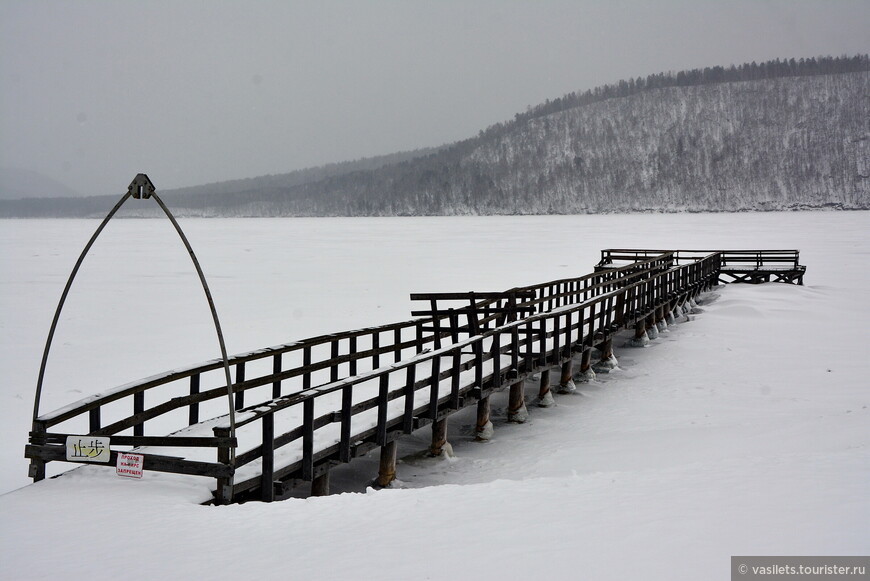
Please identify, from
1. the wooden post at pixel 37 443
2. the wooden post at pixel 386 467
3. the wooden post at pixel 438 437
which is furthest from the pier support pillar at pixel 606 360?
the wooden post at pixel 37 443

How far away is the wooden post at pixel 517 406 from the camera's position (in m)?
13.1

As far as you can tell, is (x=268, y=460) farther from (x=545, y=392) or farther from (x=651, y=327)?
(x=651, y=327)

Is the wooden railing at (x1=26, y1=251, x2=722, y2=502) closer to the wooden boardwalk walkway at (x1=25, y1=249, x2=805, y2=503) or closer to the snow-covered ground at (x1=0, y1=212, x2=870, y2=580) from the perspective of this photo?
the wooden boardwalk walkway at (x1=25, y1=249, x2=805, y2=503)

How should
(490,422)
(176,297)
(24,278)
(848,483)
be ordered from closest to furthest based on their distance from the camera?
(848,483)
(490,422)
(176,297)
(24,278)

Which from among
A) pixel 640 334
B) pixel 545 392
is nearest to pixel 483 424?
pixel 545 392

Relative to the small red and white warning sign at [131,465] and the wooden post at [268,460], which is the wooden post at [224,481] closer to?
the wooden post at [268,460]

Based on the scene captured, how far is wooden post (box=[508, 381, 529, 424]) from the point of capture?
13.1 m

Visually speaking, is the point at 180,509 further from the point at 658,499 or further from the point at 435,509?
the point at 658,499

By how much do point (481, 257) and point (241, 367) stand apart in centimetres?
3458

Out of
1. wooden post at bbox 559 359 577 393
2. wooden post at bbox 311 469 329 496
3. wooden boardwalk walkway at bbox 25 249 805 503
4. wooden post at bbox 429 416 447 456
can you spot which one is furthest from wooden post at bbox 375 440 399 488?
wooden post at bbox 559 359 577 393

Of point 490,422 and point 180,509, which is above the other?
point 180,509

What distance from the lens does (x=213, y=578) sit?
16.9ft

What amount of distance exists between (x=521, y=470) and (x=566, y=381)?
5.18 meters

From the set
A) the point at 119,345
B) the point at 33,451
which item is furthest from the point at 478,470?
the point at 119,345
